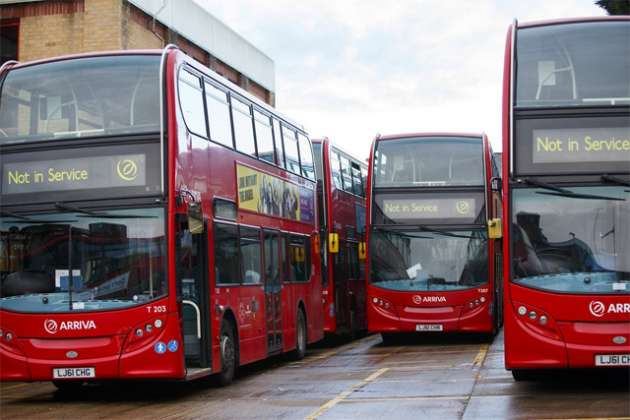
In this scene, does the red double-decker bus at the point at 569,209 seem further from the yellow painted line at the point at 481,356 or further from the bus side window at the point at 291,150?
the bus side window at the point at 291,150

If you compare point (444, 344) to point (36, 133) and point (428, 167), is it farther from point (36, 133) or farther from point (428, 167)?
point (36, 133)

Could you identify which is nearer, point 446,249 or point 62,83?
point 62,83

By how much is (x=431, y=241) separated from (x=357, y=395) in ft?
33.6

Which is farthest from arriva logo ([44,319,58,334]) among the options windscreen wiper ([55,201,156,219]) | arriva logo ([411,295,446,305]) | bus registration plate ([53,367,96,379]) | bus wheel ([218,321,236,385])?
arriva logo ([411,295,446,305])

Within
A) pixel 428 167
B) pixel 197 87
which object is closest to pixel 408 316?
pixel 428 167

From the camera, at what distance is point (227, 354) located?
16.1 m

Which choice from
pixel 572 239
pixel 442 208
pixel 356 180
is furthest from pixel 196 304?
pixel 356 180

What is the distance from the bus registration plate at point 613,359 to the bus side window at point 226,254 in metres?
5.45

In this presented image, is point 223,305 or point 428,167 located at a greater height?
point 428,167

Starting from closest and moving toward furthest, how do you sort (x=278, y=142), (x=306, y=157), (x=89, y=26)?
1. (x=278, y=142)
2. (x=306, y=157)
3. (x=89, y=26)

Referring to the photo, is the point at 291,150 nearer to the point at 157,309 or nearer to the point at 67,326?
the point at 157,309

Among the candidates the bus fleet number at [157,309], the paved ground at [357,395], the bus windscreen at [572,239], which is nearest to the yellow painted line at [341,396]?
the paved ground at [357,395]

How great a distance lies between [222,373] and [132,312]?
2603 mm

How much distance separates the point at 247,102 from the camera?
18.4 metres
